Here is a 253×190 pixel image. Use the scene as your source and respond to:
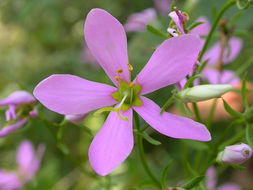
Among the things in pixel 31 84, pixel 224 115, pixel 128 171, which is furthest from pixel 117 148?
pixel 31 84

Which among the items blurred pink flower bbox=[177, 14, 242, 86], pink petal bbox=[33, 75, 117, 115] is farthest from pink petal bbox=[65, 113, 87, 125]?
blurred pink flower bbox=[177, 14, 242, 86]

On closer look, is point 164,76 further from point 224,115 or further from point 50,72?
point 50,72

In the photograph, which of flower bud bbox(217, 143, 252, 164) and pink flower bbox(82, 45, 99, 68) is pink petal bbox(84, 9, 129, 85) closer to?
flower bud bbox(217, 143, 252, 164)

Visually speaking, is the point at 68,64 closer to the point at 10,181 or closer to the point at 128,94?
the point at 10,181

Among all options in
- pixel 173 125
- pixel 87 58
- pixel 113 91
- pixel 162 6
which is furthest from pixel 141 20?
pixel 87 58

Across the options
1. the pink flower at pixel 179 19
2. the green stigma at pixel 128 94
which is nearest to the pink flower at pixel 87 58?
the green stigma at pixel 128 94

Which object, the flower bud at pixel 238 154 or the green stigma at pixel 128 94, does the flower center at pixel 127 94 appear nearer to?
the green stigma at pixel 128 94
